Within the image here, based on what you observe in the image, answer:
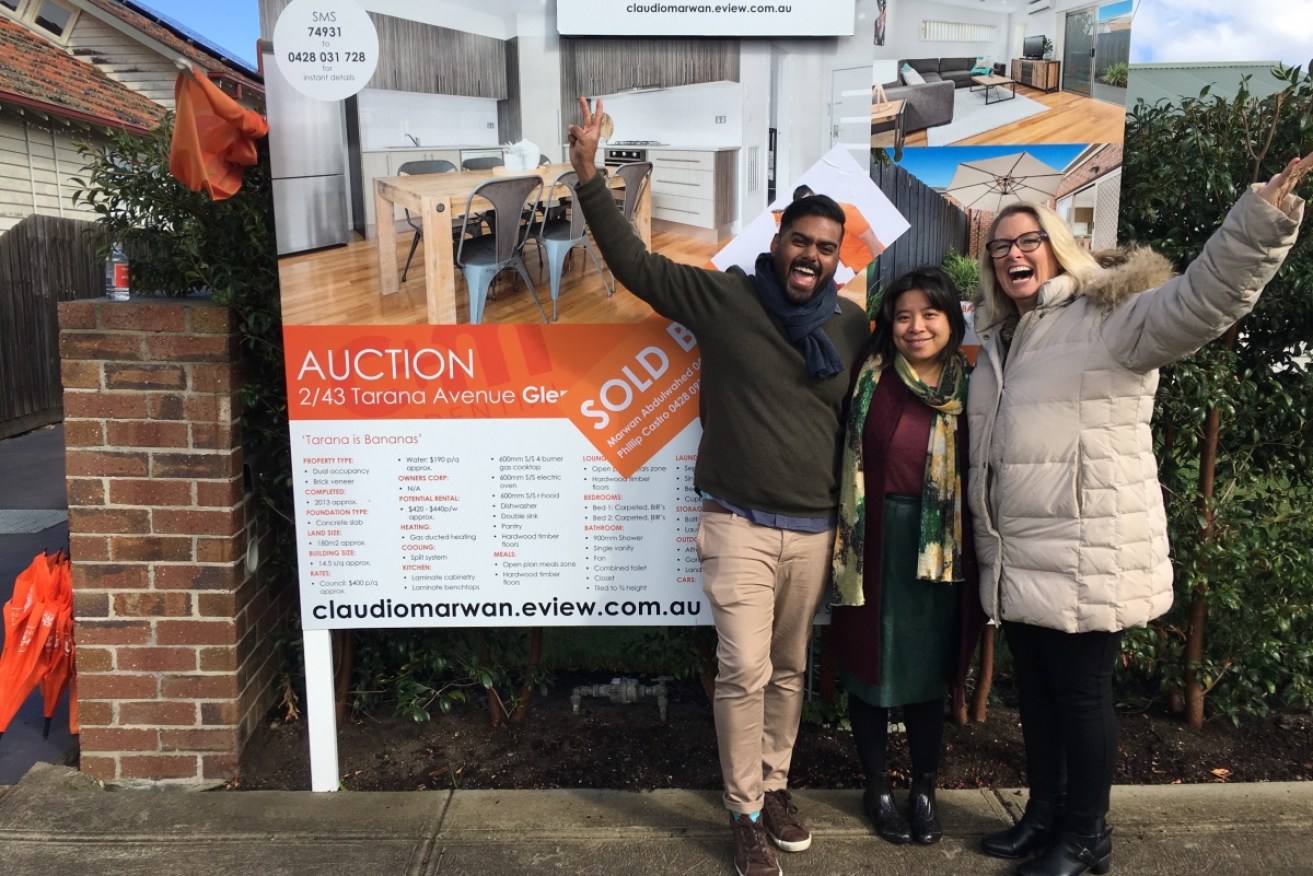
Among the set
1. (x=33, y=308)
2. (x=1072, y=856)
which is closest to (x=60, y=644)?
(x=1072, y=856)

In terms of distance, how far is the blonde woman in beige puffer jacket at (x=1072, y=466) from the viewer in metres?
2.36

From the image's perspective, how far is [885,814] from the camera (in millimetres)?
2854

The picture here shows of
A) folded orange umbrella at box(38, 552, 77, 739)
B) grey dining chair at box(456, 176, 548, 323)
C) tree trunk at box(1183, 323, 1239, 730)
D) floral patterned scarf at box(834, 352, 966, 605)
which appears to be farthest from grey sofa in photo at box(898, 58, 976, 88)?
folded orange umbrella at box(38, 552, 77, 739)

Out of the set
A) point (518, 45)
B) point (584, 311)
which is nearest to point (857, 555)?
point (584, 311)

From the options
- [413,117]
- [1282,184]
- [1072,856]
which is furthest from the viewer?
[413,117]

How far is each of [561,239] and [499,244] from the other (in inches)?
8.3

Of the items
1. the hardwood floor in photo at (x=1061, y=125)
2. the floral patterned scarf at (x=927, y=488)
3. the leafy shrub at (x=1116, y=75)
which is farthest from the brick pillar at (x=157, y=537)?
the leafy shrub at (x=1116, y=75)

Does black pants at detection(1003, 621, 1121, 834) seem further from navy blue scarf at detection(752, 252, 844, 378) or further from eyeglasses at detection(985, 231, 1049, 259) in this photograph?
eyeglasses at detection(985, 231, 1049, 259)

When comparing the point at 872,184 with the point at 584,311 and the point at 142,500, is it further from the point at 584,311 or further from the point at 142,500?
the point at 142,500

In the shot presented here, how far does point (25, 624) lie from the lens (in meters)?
3.19

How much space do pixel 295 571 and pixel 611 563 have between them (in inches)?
52.3

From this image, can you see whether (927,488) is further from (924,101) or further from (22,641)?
(22,641)

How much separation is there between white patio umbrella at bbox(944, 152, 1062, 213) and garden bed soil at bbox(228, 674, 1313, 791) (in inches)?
75.4

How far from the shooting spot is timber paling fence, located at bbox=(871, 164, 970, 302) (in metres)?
2.88
